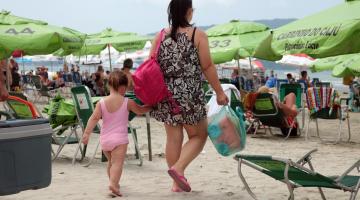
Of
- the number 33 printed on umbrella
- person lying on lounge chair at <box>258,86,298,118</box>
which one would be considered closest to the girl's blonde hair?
person lying on lounge chair at <box>258,86,298,118</box>

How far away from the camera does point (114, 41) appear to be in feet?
56.4

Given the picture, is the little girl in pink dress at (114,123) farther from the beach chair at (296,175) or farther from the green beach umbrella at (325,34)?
the green beach umbrella at (325,34)

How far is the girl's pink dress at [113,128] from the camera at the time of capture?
524 cm

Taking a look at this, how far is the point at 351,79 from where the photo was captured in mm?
18984

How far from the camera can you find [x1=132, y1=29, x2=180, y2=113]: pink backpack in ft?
15.5

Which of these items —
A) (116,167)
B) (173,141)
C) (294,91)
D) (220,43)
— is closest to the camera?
(173,141)

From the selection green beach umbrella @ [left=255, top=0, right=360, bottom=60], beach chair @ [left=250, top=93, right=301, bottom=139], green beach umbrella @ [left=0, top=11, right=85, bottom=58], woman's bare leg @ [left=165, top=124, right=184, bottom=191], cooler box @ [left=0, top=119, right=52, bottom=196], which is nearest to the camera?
cooler box @ [left=0, top=119, right=52, bottom=196]

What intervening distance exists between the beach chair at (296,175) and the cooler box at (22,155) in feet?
4.59

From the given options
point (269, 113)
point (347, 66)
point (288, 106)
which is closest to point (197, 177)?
point (269, 113)

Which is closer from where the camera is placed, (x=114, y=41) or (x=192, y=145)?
(x=192, y=145)

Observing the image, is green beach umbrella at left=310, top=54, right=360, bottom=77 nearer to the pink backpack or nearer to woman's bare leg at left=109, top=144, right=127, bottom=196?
woman's bare leg at left=109, top=144, right=127, bottom=196

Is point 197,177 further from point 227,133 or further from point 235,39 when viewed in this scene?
point 235,39

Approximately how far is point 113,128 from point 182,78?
880 mm

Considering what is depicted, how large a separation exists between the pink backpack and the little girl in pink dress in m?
0.40
